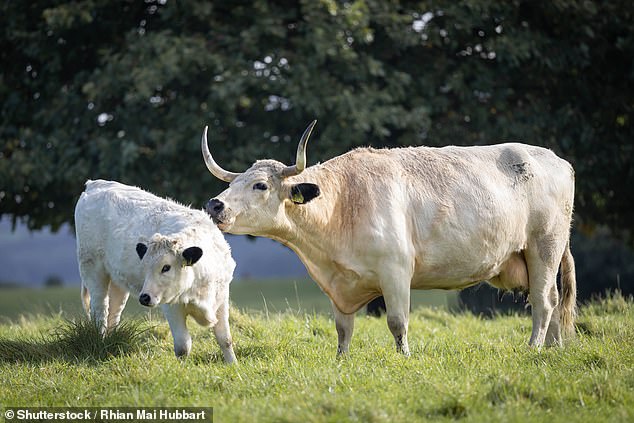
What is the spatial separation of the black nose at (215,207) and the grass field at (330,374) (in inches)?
58.9

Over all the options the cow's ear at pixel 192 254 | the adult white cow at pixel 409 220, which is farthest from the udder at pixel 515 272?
the cow's ear at pixel 192 254

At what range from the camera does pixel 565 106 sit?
1466 centimetres

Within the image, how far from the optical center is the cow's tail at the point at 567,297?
938 cm

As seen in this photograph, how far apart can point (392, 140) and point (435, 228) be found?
6.38 meters

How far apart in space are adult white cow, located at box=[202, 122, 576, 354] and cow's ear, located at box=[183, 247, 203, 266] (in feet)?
1.58

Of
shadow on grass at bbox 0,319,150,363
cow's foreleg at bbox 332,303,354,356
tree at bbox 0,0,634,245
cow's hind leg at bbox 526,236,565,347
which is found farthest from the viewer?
tree at bbox 0,0,634,245

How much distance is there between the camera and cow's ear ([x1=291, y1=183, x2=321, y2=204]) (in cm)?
801

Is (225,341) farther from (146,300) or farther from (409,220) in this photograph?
(409,220)

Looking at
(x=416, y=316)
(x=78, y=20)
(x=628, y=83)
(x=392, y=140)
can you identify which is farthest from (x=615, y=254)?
(x=78, y=20)

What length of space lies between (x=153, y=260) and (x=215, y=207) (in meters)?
0.81

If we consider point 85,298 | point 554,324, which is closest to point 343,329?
point 554,324

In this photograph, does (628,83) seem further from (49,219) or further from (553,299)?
(49,219)

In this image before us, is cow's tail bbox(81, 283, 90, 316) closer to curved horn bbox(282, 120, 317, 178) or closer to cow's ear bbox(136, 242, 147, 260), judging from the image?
cow's ear bbox(136, 242, 147, 260)

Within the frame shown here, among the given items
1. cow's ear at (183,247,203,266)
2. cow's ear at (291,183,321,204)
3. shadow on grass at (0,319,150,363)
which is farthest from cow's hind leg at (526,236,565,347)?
shadow on grass at (0,319,150,363)
